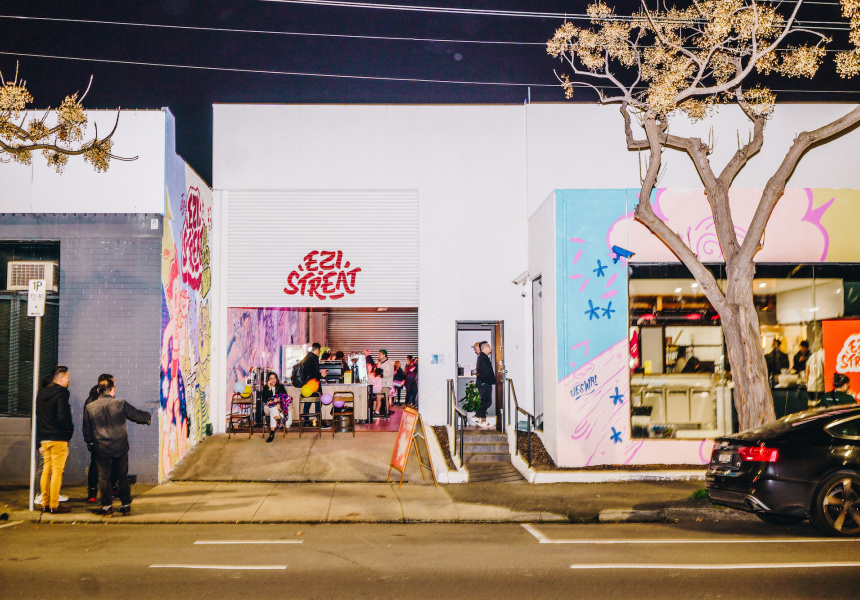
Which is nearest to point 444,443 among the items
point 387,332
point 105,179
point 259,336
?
point 259,336

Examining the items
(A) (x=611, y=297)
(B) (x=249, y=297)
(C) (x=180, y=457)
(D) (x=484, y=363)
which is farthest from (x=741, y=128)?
(C) (x=180, y=457)

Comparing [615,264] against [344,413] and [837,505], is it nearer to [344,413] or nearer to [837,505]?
[837,505]

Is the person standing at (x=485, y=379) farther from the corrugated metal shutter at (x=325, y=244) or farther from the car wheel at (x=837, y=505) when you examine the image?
the car wheel at (x=837, y=505)

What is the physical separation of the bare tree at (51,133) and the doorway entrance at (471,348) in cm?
913

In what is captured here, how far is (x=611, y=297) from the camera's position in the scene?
1340cm

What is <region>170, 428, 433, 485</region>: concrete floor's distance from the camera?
12828mm

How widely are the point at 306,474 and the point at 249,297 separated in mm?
5773

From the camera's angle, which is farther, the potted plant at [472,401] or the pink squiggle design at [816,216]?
the potted plant at [472,401]

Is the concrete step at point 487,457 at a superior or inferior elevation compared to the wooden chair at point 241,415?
inferior

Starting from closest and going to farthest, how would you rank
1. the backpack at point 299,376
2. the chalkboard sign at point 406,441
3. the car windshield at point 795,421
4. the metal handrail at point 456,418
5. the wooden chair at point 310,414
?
the car windshield at point 795,421
the chalkboard sign at point 406,441
the metal handrail at point 456,418
the wooden chair at point 310,414
the backpack at point 299,376

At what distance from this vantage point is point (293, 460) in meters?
13.6

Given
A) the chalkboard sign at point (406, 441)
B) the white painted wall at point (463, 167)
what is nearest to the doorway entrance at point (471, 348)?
the white painted wall at point (463, 167)

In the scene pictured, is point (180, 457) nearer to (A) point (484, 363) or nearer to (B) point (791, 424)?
(A) point (484, 363)

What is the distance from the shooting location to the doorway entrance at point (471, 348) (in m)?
17.0
